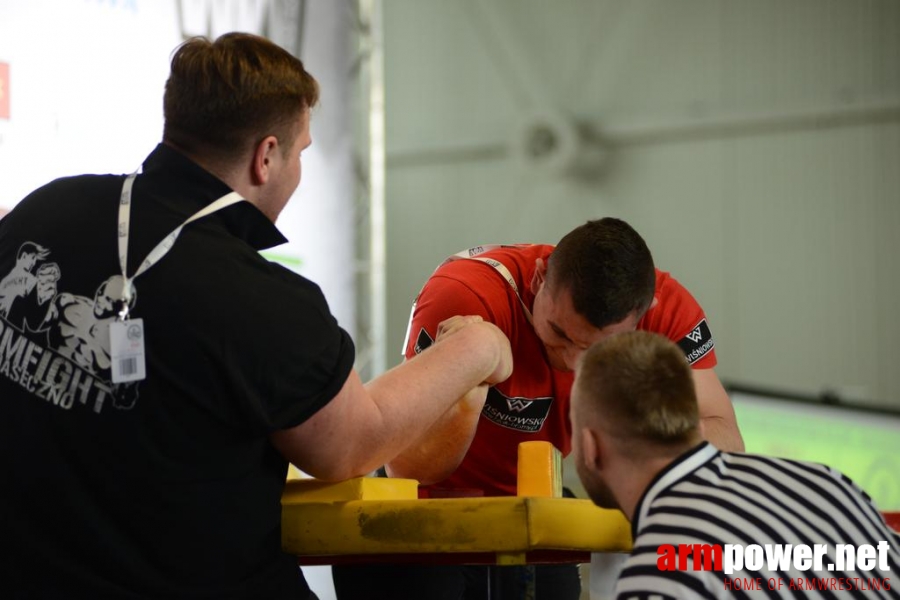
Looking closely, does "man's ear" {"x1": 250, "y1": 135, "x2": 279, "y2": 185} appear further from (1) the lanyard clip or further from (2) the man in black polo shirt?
(1) the lanyard clip

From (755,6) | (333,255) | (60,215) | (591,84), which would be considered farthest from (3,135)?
(755,6)

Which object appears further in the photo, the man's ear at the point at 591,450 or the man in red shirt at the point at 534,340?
the man in red shirt at the point at 534,340

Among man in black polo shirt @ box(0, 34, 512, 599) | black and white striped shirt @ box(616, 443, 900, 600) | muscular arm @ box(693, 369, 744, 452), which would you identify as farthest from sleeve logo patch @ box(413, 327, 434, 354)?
black and white striped shirt @ box(616, 443, 900, 600)

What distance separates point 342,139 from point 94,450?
20.3 ft

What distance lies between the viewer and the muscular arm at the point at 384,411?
165 cm

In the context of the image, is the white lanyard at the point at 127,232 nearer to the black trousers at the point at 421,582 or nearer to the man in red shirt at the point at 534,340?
the man in red shirt at the point at 534,340

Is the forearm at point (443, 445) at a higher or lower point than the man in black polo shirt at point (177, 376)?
lower

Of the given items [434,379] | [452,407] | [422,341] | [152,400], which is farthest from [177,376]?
[422,341]

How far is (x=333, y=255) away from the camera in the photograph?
7324 millimetres

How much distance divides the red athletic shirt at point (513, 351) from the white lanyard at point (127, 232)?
99 cm

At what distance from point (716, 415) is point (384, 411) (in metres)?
1.21

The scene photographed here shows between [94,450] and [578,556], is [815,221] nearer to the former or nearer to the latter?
[578,556]

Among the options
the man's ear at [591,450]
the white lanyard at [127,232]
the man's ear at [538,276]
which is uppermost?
the white lanyard at [127,232]

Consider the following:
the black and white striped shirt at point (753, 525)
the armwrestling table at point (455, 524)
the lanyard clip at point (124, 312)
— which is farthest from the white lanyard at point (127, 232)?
the black and white striped shirt at point (753, 525)
